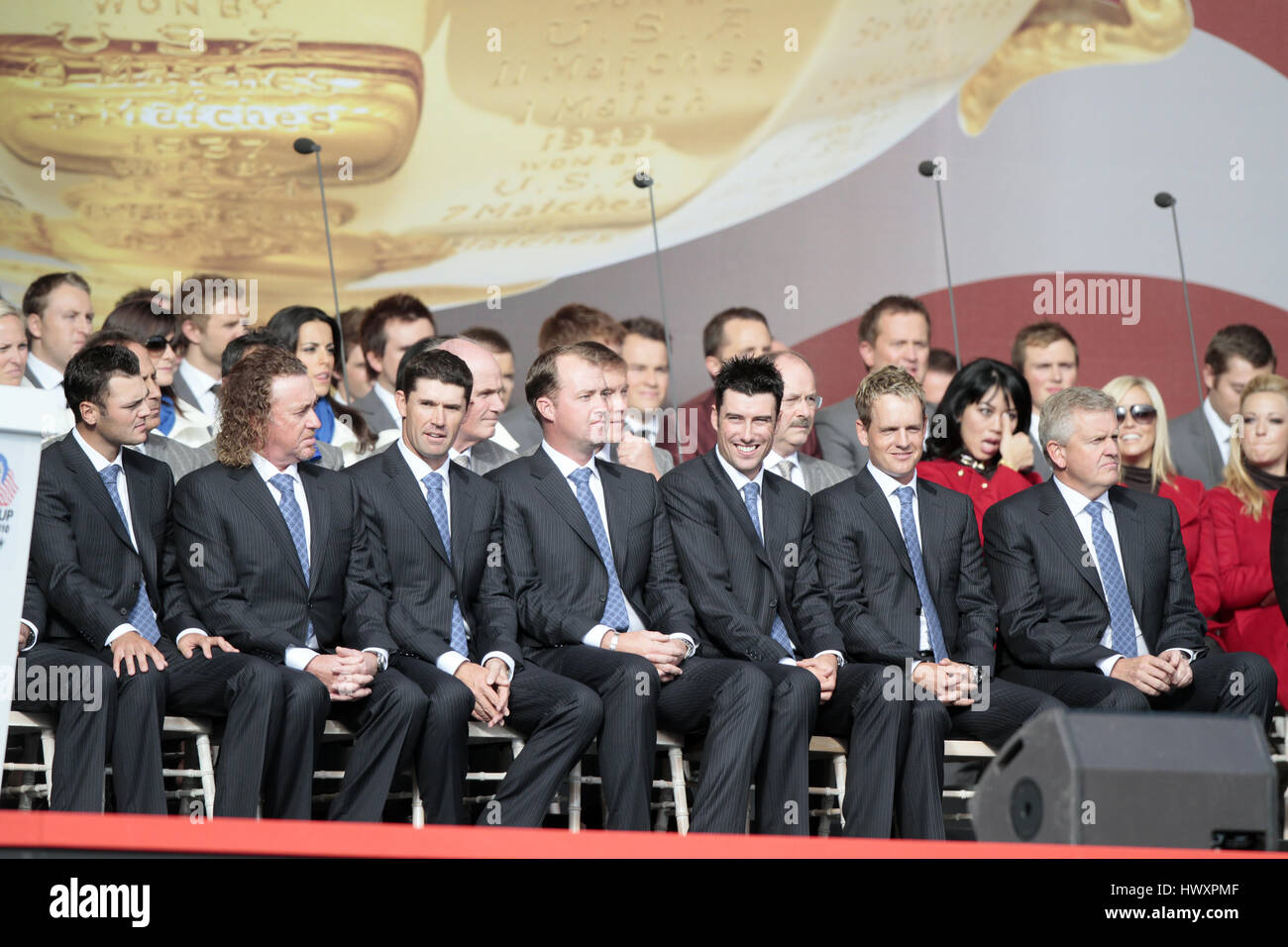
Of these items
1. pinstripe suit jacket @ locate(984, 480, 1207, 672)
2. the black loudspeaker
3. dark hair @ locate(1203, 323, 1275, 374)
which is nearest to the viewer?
the black loudspeaker

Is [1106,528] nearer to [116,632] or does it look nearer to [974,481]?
[974,481]

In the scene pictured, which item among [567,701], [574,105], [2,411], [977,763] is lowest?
[977,763]

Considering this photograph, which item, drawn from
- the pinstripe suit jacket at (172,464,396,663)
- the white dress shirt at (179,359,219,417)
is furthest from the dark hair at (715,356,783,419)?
the white dress shirt at (179,359,219,417)

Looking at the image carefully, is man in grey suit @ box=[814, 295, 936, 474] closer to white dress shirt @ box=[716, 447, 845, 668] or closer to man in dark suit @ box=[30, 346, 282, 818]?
white dress shirt @ box=[716, 447, 845, 668]

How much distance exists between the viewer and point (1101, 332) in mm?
7391

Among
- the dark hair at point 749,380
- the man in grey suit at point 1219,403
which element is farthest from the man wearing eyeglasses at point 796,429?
the man in grey suit at point 1219,403

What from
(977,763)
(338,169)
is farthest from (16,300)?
(977,763)

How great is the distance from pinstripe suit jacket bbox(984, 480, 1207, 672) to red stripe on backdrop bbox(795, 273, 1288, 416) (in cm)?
258

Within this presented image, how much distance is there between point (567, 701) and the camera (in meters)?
3.89

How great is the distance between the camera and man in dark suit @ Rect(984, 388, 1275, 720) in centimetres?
439

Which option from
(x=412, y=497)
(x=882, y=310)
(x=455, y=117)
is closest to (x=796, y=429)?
(x=882, y=310)
